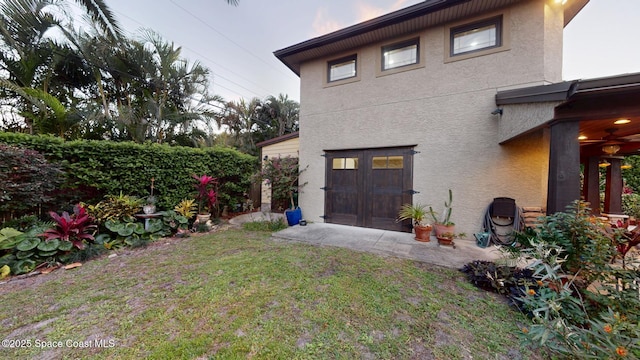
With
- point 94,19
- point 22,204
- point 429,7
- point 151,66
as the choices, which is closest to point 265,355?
point 22,204

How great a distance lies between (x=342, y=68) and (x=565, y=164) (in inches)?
203

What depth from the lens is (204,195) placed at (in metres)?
6.17

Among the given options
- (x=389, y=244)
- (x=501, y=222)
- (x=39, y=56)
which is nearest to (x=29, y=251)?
(x=389, y=244)

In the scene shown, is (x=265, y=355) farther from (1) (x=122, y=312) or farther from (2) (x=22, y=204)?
(2) (x=22, y=204)

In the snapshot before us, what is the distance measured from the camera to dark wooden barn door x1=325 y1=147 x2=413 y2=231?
518 cm

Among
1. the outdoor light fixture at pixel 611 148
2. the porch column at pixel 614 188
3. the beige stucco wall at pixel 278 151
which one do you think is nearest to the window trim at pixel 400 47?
the beige stucco wall at pixel 278 151

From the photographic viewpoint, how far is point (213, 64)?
30.2ft

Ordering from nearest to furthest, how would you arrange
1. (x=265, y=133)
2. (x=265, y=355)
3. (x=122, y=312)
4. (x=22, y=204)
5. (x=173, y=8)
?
(x=265, y=355) < (x=122, y=312) < (x=22, y=204) < (x=173, y=8) < (x=265, y=133)

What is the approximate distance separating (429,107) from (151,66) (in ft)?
32.8

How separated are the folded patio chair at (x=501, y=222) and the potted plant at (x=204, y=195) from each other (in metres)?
6.77

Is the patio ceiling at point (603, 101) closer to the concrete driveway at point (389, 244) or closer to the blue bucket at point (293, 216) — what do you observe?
the concrete driveway at point (389, 244)

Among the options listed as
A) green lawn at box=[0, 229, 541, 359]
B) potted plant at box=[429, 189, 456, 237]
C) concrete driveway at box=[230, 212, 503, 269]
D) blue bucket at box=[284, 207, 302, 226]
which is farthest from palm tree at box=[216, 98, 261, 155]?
potted plant at box=[429, 189, 456, 237]

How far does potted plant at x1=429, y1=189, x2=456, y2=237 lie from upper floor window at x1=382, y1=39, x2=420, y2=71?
11.1 feet

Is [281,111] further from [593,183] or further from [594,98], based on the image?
[593,183]
